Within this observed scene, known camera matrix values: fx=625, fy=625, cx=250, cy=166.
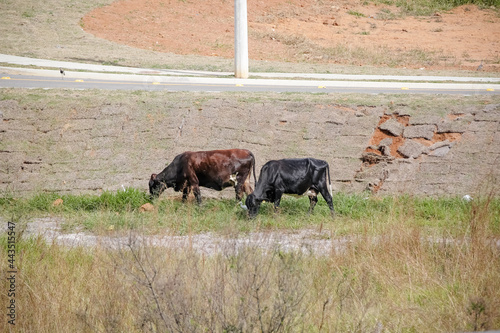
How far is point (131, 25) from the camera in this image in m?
36.9

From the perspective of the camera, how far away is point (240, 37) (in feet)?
72.4

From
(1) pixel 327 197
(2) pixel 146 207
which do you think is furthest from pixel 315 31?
(2) pixel 146 207

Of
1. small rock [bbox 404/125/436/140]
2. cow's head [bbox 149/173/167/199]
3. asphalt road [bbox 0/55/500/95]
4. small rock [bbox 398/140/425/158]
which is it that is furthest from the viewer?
asphalt road [bbox 0/55/500/95]

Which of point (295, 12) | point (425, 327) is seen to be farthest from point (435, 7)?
point (425, 327)

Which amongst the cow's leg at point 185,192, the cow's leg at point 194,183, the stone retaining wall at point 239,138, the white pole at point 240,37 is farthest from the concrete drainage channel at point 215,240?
the white pole at point 240,37

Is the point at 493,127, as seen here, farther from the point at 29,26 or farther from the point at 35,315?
the point at 29,26

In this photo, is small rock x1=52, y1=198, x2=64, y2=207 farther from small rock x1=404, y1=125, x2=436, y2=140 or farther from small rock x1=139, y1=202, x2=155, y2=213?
small rock x1=404, y1=125, x2=436, y2=140

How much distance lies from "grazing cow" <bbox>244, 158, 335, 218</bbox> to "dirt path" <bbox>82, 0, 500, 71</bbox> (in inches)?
761

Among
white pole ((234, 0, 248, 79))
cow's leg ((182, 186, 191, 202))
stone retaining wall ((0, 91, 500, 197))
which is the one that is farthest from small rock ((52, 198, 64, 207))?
white pole ((234, 0, 248, 79))

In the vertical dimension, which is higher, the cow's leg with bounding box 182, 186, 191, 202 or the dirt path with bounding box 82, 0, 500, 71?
the dirt path with bounding box 82, 0, 500, 71

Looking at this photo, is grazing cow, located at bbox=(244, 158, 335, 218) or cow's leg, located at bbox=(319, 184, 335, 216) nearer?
grazing cow, located at bbox=(244, 158, 335, 218)

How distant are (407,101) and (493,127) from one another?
2.71 meters

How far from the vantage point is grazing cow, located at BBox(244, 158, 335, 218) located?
10688 millimetres

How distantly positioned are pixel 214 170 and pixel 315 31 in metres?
29.9
